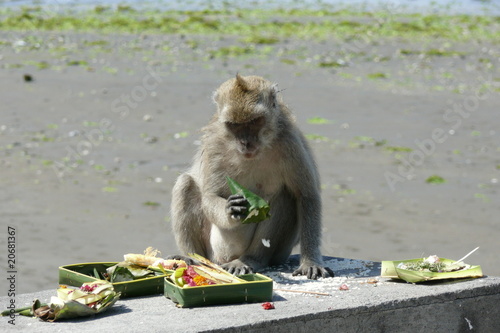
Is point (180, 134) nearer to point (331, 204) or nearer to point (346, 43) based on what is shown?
point (331, 204)

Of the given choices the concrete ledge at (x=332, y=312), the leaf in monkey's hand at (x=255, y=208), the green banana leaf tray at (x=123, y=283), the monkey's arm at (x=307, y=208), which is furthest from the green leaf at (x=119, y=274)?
the monkey's arm at (x=307, y=208)

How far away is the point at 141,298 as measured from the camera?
6258 millimetres

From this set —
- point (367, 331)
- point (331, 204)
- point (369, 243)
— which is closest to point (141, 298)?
point (367, 331)

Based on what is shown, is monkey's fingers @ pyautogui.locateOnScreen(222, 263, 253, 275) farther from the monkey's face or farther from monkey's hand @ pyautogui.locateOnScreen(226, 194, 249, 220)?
the monkey's face

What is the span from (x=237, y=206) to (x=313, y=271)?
795mm

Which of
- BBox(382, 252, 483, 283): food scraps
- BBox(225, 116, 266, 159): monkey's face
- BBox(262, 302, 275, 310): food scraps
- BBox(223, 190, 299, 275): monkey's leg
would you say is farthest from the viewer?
BBox(223, 190, 299, 275): monkey's leg

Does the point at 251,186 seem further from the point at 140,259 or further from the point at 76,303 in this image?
the point at 76,303

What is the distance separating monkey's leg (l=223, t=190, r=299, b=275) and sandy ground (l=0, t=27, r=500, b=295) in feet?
4.57

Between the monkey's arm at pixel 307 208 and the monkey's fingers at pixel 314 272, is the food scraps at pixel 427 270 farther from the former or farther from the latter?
the monkey's arm at pixel 307 208

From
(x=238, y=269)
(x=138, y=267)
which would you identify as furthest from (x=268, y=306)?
(x=138, y=267)

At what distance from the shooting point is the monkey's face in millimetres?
6798

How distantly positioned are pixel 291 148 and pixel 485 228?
21.6 ft

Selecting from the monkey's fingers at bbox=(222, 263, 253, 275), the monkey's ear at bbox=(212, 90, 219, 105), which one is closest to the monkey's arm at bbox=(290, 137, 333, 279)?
the monkey's fingers at bbox=(222, 263, 253, 275)

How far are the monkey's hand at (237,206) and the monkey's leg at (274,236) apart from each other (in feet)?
1.25
